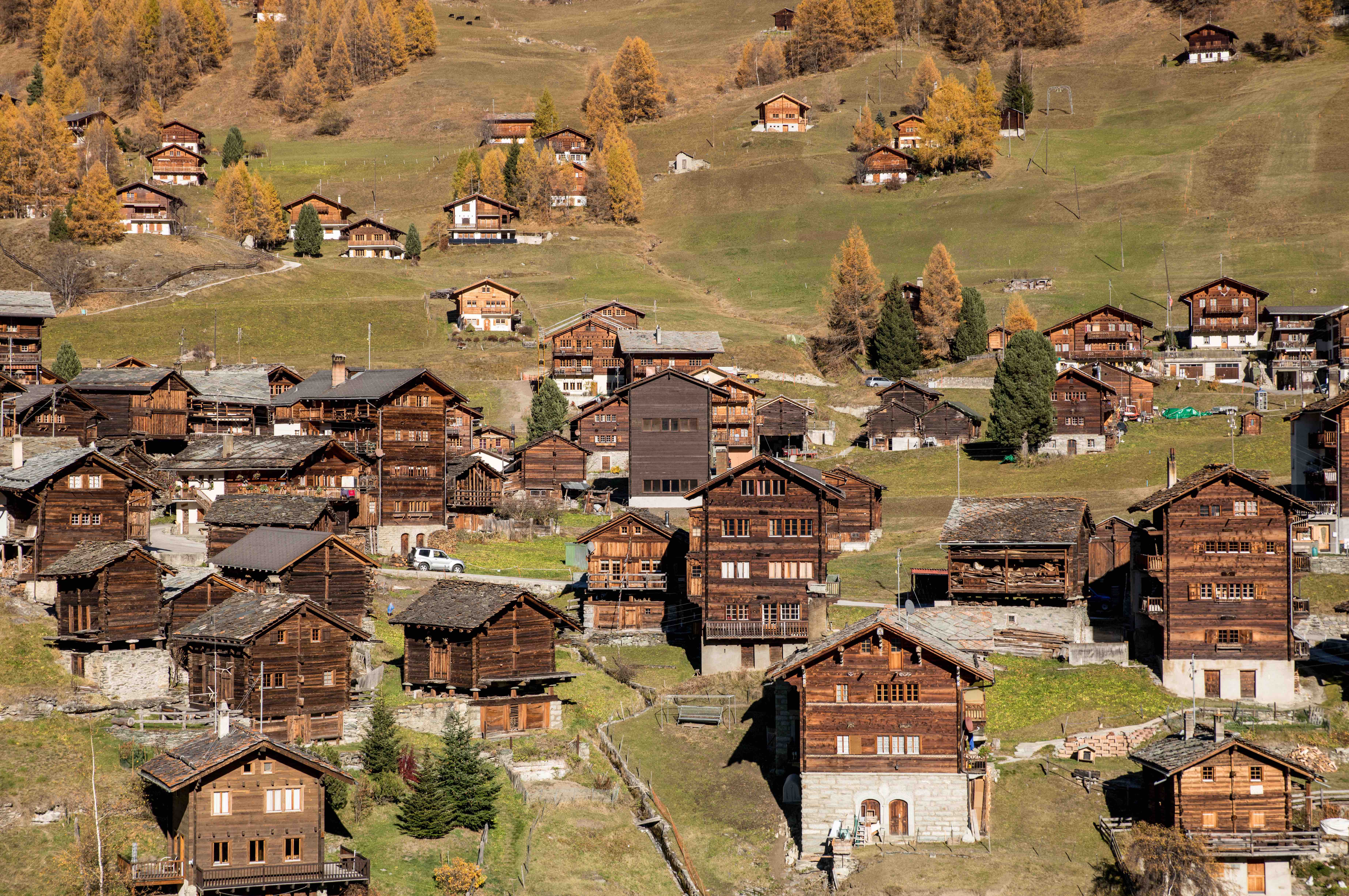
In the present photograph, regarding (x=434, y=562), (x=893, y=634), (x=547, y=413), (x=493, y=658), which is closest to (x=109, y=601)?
(x=493, y=658)

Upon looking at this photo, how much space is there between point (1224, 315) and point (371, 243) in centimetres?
9526

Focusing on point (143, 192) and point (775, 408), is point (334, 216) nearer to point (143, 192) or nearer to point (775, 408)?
point (143, 192)

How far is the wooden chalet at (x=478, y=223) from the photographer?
182500mm

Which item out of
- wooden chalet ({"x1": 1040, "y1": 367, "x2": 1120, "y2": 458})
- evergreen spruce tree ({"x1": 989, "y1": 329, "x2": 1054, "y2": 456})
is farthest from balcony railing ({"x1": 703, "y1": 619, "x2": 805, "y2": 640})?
wooden chalet ({"x1": 1040, "y1": 367, "x2": 1120, "y2": 458})

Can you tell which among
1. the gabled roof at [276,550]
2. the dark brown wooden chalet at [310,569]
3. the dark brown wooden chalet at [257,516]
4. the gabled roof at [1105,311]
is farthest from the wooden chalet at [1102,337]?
the gabled roof at [276,550]

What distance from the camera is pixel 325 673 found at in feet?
188

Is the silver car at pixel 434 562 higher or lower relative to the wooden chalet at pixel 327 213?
lower

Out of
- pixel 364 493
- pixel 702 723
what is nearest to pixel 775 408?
pixel 364 493

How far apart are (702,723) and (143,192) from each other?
127 m

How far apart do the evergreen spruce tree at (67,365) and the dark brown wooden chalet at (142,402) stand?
44.9 ft

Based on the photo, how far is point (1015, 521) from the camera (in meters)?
73.6

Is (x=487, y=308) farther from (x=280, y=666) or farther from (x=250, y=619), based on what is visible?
(x=280, y=666)

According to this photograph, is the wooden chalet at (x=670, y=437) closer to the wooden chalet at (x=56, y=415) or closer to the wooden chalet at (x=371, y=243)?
the wooden chalet at (x=56, y=415)

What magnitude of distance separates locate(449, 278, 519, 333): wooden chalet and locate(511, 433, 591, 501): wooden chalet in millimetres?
44092
